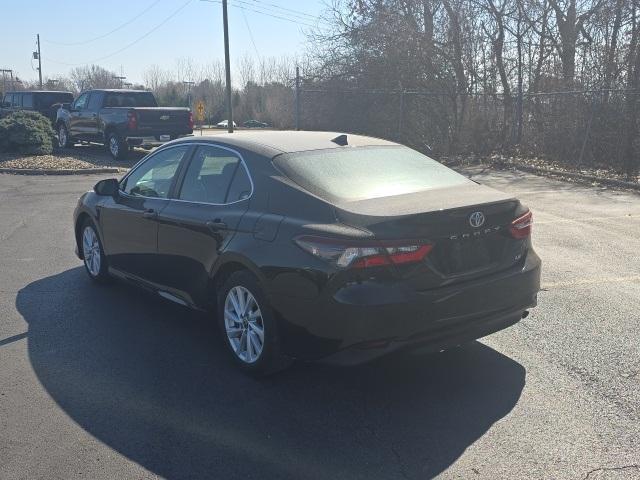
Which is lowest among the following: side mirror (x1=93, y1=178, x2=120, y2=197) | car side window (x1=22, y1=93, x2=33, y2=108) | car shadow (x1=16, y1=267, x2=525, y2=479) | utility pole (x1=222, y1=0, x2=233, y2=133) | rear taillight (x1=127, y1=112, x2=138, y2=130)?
car shadow (x1=16, y1=267, x2=525, y2=479)

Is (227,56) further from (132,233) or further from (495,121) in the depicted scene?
(132,233)

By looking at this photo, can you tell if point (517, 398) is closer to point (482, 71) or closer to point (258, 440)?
point (258, 440)

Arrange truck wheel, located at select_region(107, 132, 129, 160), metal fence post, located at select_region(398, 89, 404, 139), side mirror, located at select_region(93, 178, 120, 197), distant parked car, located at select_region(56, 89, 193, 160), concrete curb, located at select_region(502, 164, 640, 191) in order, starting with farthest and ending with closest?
metal fence post, located at select_region(398, 89, 404, 139), truck wheel, located at select_region(107, 132, 129, 160), distant parked car, located at select_region(56, 89, 193, 160), concrete curb, located at select_region(502, 164, 640, 191), side mirror, located at select_region(93, 178, 120, 197)

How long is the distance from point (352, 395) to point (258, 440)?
0.78 metres

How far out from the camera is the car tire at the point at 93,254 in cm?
654

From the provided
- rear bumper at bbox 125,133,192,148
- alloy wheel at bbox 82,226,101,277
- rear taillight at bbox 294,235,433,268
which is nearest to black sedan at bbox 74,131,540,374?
rear taillight at bbox 294,235,433,268

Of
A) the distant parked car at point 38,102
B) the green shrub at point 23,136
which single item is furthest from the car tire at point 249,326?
the distant parked car at point 38,102

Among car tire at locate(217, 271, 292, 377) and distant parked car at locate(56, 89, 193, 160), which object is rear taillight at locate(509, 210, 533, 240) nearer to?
car tire at locate(217, 271, 292, 377)

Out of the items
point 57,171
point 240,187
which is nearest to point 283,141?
point 240,187

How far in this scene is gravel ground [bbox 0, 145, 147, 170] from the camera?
17375 mm

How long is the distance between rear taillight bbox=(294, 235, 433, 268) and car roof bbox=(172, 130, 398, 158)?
1104 mm

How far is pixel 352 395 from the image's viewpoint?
4.14 metres

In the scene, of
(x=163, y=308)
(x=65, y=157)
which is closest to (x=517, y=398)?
(x=163, y=308)

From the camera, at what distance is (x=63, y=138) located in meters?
21.7
